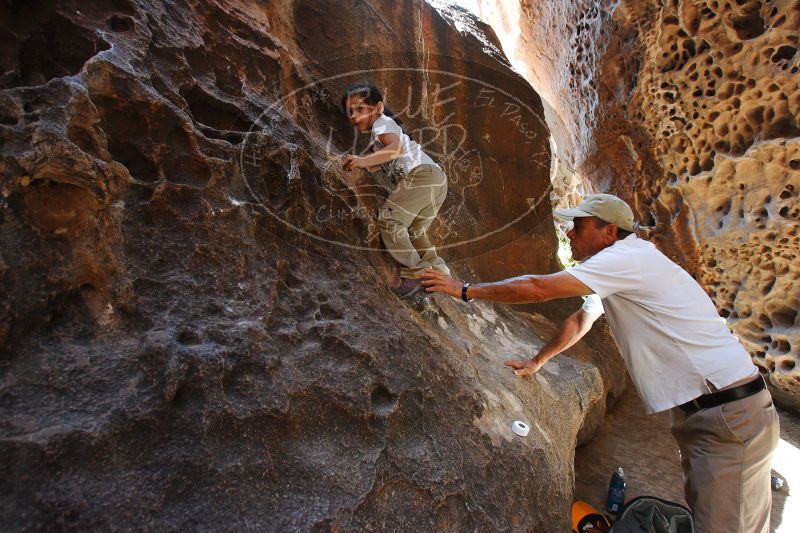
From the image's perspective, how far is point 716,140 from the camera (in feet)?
14.4

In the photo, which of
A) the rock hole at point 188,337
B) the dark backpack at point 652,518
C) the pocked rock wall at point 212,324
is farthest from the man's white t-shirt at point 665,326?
the rock hole at point 188,337

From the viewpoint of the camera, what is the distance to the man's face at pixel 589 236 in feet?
7.59

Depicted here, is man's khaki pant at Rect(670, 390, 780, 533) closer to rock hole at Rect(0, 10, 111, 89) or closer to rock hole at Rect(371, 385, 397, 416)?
rock hole at Rect(371, 385, 397, 416)

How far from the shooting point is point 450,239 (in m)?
3.80

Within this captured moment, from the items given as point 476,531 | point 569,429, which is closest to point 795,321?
point 569,429

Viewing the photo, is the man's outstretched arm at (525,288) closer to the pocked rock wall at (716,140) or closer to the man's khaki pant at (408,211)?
the man's khaki pant at (408,211)

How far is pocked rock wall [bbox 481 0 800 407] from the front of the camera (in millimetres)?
3906

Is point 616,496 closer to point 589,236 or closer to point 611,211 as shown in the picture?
point 589,236

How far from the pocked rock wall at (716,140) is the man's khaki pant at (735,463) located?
9.27ft

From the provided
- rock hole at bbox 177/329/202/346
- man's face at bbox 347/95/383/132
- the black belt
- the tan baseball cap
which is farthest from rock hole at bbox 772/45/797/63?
rock hole at bbox 177/329/202/346

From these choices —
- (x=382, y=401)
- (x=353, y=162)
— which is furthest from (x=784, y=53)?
(x=382, y=401)

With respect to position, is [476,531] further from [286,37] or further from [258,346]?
[286,37]

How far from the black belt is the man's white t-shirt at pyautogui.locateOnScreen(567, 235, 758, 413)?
38 mm

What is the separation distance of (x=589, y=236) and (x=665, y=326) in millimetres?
548
